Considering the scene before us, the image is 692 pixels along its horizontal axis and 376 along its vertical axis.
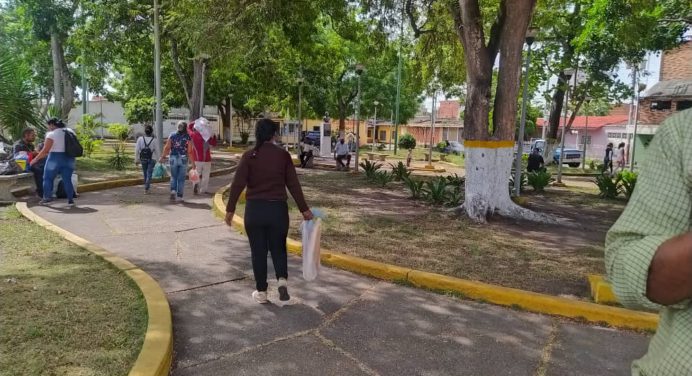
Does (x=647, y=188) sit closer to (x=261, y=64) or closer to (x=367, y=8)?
(x=367, y=8)

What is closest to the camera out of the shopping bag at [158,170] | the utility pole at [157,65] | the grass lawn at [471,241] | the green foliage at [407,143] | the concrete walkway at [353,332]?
the concrete walkway at [353,332]

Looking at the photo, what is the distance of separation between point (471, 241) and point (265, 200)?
11.6 ft

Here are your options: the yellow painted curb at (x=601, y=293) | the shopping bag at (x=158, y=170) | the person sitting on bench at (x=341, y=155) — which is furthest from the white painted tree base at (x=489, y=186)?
the person sitting on bench at (x=341, y=155)

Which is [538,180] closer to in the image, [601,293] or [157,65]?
[601,293]


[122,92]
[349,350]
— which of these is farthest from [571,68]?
[122,92]

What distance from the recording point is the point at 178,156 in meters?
9.76

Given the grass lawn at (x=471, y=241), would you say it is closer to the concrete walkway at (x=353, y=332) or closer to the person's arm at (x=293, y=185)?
the concrete walkway at (x=353, y=332)

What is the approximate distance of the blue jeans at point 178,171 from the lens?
974cm

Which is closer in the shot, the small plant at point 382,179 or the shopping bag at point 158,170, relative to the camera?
the shopping bag at point 158,170

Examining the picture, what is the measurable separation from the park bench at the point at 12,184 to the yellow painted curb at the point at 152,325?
4261mm

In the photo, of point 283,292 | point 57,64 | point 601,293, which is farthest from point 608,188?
point 57,64

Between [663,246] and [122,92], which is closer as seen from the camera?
[663,246]

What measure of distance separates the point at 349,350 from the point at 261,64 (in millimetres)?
18042

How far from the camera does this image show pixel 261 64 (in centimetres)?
2039
